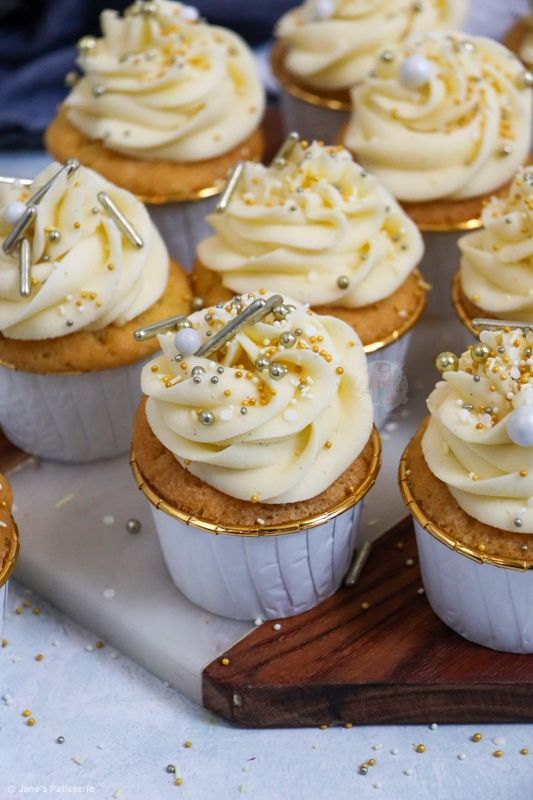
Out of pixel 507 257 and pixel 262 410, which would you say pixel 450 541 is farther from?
pixel 507 257

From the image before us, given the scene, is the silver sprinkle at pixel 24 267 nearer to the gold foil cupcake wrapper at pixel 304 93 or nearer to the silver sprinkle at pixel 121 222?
the silver sprinkle at pixel 121 222

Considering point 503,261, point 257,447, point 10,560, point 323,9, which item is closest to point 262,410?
point 257,447

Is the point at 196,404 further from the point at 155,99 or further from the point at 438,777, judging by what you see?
the point at 155,99

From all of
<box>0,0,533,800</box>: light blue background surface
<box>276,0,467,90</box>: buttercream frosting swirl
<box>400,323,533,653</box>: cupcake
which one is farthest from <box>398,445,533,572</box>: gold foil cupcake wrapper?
<box>276,0,467,90</box>: buttercream frosting swirl

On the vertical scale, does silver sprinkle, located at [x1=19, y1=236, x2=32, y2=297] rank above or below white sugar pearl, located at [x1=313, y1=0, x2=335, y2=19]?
below

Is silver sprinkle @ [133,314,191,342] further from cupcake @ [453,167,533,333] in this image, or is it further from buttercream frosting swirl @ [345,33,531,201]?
buttercream frosting swirl @ [345,33,531,201]

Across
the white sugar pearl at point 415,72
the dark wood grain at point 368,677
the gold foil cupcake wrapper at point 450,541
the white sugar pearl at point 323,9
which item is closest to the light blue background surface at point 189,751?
the dark wood grain at point 368,677

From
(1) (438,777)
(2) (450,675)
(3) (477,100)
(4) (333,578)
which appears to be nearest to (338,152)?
(3) (477,100)
